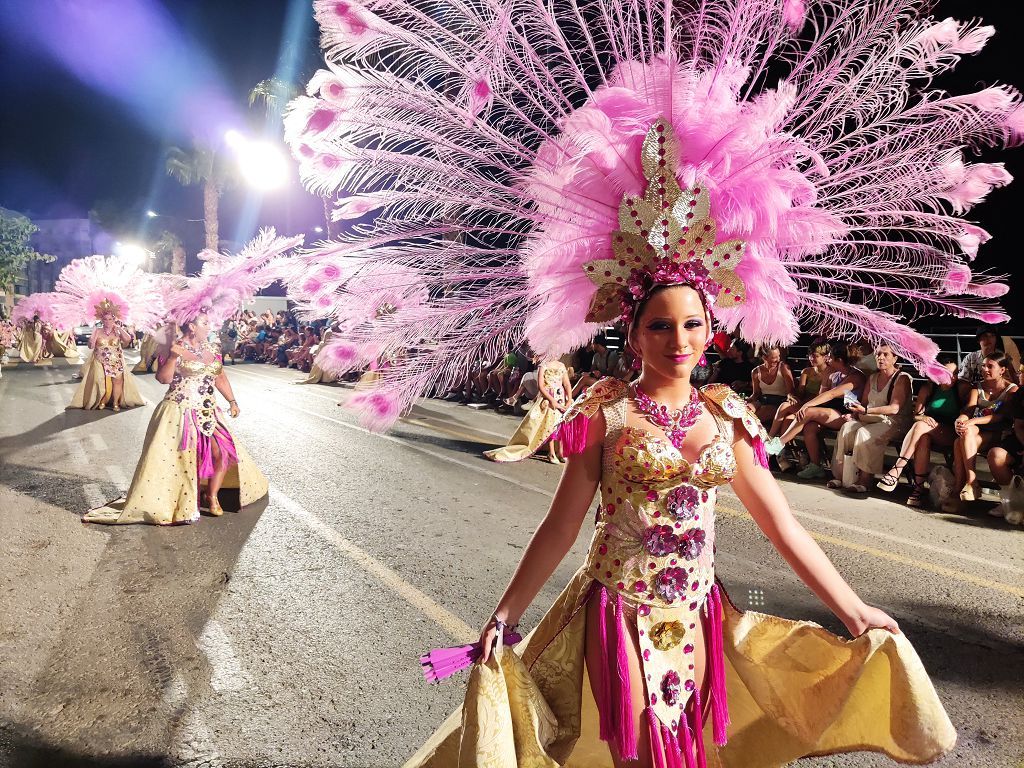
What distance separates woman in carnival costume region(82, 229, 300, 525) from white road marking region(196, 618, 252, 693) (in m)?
2.31

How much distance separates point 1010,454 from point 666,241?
6546 mm

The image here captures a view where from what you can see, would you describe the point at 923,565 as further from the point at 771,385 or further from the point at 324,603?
the point at 771,385

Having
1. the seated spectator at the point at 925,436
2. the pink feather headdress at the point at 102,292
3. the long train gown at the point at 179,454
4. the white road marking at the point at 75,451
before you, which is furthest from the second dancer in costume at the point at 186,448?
the seated spectator at the point at 925,436

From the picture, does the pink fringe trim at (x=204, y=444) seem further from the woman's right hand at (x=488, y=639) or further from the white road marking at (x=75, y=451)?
the woman's right hand at (x=488, y=639)

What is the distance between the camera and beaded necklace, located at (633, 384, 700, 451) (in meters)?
1.93

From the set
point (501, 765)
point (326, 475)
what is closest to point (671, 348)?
point (501, 765)

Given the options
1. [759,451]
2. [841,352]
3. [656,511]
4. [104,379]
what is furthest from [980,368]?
[104,379]

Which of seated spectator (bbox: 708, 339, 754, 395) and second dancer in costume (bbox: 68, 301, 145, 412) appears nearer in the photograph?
seated spectator (bbox: 708, 339, 754, 395)

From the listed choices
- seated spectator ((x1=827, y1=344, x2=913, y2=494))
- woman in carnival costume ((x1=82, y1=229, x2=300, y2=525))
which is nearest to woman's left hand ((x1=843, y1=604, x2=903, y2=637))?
woman in carnival costume ((x1=82, y1=229, x2=300, y2=525))

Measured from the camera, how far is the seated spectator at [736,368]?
10.3 metres

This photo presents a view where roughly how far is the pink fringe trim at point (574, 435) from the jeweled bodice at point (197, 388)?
5127mm

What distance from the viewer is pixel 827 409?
8203 mm

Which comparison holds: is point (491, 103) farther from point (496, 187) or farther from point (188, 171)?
point (188, 171)

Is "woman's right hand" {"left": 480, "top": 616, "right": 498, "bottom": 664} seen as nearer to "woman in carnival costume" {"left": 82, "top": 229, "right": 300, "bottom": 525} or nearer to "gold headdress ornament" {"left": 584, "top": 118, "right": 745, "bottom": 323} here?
"gold headdress ornament" {"left": 584, "top": 118, "right": 745, "bottom": 323}
